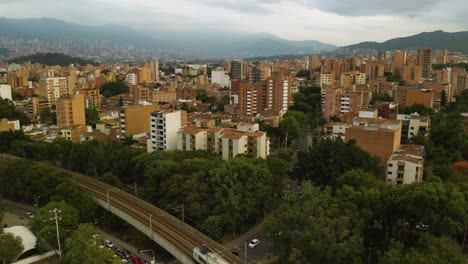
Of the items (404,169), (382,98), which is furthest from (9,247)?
(382,98)

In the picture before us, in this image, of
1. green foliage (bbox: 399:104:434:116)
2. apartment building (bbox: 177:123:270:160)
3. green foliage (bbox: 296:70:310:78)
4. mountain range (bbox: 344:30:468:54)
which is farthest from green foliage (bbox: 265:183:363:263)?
mountain range (bbox: 344:30:468:54)

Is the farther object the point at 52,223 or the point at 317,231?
the point at 52,223

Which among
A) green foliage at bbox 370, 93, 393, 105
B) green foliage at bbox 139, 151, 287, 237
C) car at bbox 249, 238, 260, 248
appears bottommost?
car at bbox 249, 238, 260, 248

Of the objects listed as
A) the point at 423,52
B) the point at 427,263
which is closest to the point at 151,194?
the point at 427,263

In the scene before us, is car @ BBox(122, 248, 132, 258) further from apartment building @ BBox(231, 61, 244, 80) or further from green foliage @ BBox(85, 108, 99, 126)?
apartment building @ BBox(231, 61, 244, 80)

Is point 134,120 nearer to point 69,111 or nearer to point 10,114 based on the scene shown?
point 69,111

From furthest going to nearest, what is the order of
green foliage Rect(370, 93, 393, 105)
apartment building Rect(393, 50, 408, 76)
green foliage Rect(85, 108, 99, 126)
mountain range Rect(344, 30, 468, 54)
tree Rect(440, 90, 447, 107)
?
mountain range Rect(344, 30, 468, 54) → apartment building Rect(393, 50, 408, 76) → green foliage Rect(370, 93, 393, 105) → tree Rect(440, 90, 447, 107) → green foliage Rect(85, 108, 99, 126)

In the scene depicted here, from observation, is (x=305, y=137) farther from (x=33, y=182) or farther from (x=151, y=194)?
(x=33, y=182)
